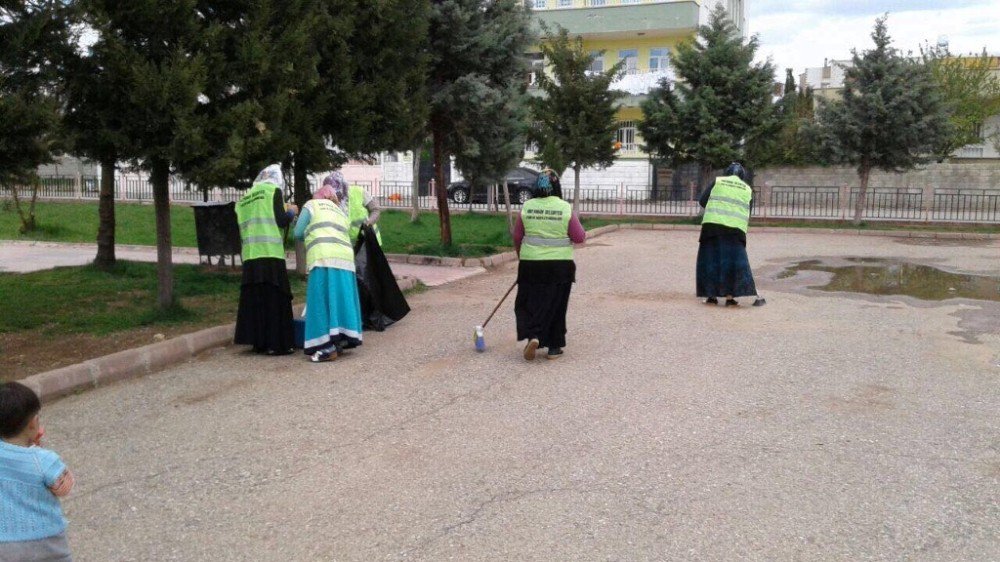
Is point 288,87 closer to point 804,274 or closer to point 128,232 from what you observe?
point 804,274

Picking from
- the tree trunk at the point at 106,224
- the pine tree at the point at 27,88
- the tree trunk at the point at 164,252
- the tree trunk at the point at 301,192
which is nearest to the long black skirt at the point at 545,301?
the tree trunk at the point at 164,252

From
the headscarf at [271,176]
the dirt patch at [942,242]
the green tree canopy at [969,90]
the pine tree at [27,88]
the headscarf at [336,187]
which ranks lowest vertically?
the dirt patch at [942,242]

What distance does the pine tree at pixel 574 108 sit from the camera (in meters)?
22.8

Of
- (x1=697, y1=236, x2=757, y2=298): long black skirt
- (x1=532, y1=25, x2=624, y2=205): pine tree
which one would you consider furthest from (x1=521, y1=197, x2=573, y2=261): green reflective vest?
(x1=532, y1=25, x2=624, y2=205): pine tree

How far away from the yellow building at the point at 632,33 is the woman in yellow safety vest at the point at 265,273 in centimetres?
3248

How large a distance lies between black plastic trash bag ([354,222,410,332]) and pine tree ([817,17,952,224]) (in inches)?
668

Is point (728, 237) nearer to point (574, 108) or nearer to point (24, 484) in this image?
point (24, 484)

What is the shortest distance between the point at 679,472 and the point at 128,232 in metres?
16.6

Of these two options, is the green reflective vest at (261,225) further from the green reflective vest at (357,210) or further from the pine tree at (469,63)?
the pine tree at (469,63)

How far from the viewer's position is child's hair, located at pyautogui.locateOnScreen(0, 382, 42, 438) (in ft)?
9.71

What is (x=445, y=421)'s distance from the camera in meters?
6.05

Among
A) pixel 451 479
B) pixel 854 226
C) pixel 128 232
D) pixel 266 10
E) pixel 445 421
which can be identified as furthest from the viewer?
pixel 854 226

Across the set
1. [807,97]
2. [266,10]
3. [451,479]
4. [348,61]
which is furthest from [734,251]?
[807,97]

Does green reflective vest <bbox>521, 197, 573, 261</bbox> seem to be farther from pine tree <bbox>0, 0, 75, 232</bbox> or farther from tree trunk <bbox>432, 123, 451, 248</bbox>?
tree trunk <bbox>432, 123, 451, 248</bbox>
